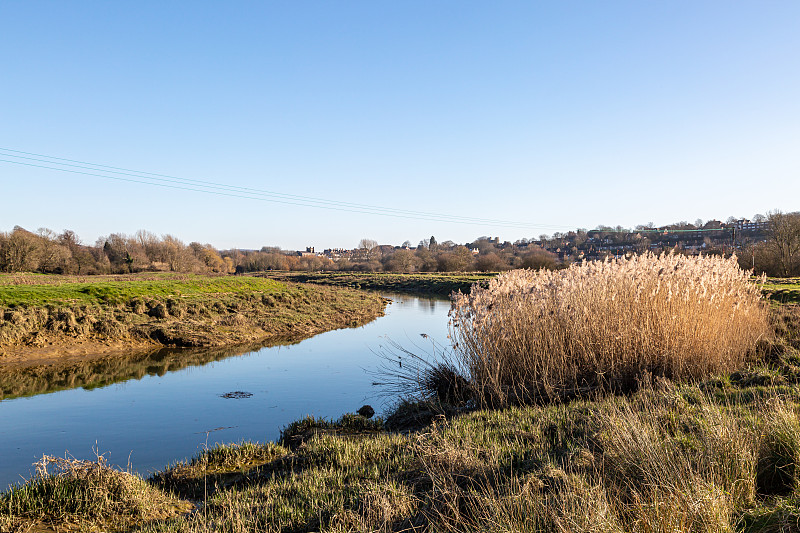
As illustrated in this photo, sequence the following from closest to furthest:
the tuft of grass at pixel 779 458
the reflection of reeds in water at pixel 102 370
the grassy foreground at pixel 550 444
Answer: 1. the grassy foreground at pixel 550 444
2. the tuft of grass at pixel 779 458
3. the reflection of reeds in water at pixel 102 370

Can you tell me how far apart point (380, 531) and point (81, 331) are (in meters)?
16.5

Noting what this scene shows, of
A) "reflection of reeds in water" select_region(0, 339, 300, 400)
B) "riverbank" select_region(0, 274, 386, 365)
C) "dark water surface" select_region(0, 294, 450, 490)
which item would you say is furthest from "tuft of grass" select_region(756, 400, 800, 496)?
"riverbank" select_region(0, 274, 386, 365)

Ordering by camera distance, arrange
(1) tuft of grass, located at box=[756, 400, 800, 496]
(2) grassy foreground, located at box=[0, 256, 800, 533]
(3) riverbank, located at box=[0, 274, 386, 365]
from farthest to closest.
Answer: (3) riverbank, located at box=[0, 274, 386, 365], (1) tuft of grass, located at box=[756, 400, 800, 496], (2) grassy foreground, located at box=[0, 256, 800, 533]

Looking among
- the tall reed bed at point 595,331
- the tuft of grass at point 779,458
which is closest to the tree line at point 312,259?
the tall reed bed at point 595,331

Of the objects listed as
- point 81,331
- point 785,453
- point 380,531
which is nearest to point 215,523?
point 380,531

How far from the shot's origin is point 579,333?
313 inches

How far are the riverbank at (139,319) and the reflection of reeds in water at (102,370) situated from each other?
29.3 inches

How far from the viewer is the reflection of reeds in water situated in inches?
458

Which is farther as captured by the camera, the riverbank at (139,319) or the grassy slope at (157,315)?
the grassy slope at (157,315)

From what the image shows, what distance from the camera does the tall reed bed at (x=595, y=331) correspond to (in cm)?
772

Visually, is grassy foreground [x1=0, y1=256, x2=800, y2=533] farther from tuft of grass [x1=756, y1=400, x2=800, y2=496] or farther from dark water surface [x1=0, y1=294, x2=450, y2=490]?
dark water surface [x1=0, y1=294, x2=450, y2=490]

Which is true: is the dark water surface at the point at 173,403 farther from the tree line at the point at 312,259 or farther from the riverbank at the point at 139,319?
the tree line at the point at 312,259

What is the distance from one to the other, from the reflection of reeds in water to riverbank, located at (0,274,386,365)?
2.44 ft

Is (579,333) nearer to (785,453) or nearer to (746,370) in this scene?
(746,370)
